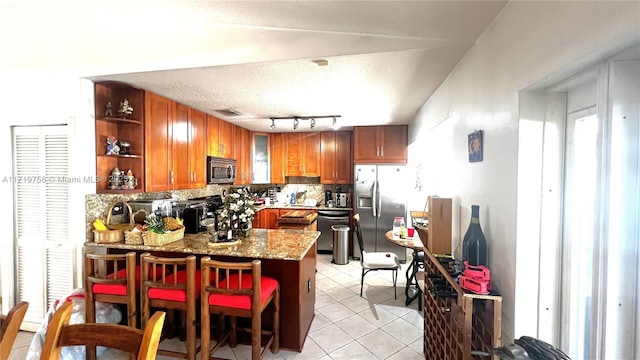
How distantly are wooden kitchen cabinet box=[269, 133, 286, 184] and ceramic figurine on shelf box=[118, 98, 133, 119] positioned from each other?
2709 millimetres

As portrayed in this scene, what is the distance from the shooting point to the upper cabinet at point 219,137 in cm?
364

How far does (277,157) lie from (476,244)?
13.5 feet

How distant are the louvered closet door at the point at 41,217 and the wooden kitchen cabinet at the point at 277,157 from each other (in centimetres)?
303

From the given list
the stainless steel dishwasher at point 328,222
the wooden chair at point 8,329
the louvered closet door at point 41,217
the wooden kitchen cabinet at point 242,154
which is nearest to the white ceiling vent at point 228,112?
the wooden kitchen cabinet at point 242,154

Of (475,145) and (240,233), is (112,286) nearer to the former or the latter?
(240,233)

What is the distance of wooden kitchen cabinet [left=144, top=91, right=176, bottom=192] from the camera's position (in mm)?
2564

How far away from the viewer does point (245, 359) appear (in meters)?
2.05

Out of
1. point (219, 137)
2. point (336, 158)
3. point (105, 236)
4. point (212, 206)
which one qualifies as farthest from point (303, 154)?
point (105, 236)

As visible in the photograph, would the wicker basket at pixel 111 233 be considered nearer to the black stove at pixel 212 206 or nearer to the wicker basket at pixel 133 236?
the wicker basket at pixel 133 236

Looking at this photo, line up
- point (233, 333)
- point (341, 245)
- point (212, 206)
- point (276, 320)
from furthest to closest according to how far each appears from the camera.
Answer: point (341, 245)
point (212, 206)
point (233, 333)
point (276, 320)

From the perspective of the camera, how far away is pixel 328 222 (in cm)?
462

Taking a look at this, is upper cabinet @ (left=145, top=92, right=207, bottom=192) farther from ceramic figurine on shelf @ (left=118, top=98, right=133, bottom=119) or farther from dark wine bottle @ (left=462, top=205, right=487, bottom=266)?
dark wine bottle @ (left=462, top=205, right=487, bottom=266)

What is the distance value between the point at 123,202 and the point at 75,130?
0.74 meters

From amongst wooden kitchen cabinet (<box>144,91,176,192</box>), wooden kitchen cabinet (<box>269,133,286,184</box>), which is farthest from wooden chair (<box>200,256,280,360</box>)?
wooden kitchen cabinet (<box>269,133,286,184</box>)
